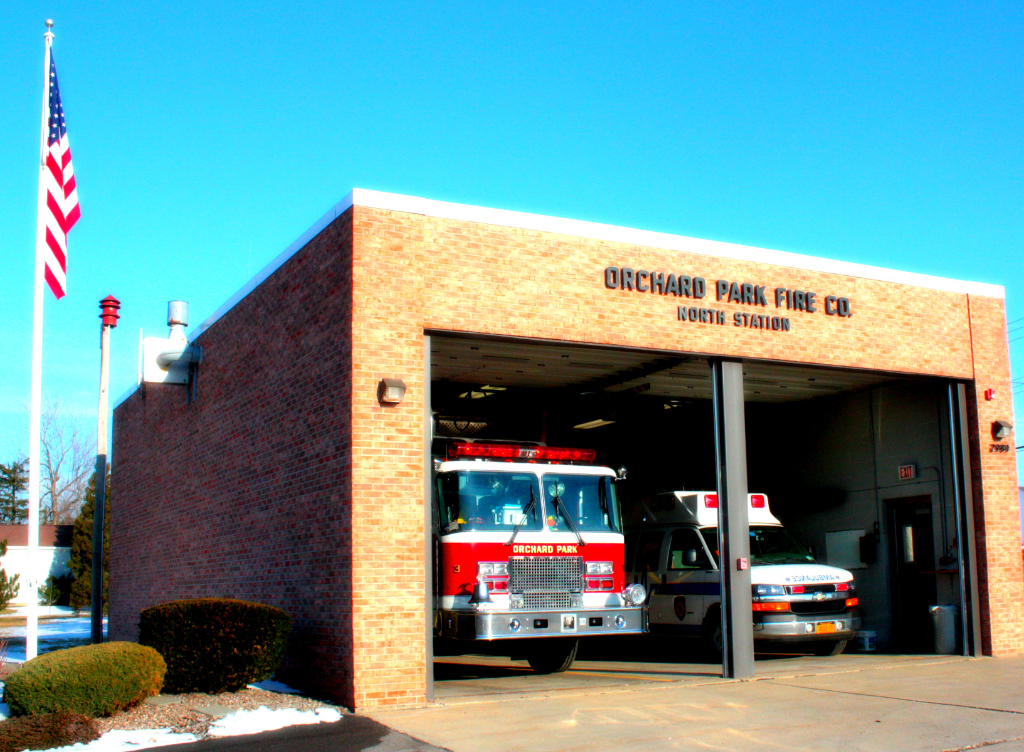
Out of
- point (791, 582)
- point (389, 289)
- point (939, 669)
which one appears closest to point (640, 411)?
point (791, 582)

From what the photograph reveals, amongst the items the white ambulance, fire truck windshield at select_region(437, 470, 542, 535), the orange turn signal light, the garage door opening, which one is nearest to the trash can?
the garage door opening

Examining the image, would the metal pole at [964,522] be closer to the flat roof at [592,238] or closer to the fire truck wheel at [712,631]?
the flat roof at [592,238]

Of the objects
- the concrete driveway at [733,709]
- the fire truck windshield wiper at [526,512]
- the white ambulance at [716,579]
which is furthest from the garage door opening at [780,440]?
the fire truck windshield wiper at [526,512]

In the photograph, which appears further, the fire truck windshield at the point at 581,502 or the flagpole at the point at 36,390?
the fire truck windshield at the point at 581,502

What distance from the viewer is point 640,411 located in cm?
1945

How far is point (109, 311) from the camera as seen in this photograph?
20203mm

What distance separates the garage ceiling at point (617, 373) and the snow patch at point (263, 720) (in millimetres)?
5000

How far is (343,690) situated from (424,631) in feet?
3.33

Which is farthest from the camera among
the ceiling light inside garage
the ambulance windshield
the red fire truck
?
the ceiling light inside garage

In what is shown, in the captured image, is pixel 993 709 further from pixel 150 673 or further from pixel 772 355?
pixel 150 673

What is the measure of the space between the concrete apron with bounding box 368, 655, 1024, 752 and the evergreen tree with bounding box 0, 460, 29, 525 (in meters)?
68.4

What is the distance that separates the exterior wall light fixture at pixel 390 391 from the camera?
35.2ft

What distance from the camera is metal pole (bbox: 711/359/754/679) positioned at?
12.5 m

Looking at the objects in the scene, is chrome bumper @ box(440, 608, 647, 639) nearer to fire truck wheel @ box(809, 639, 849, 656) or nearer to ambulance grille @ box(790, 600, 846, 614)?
ambulance grille @ box(790, 600, 846, 614)
